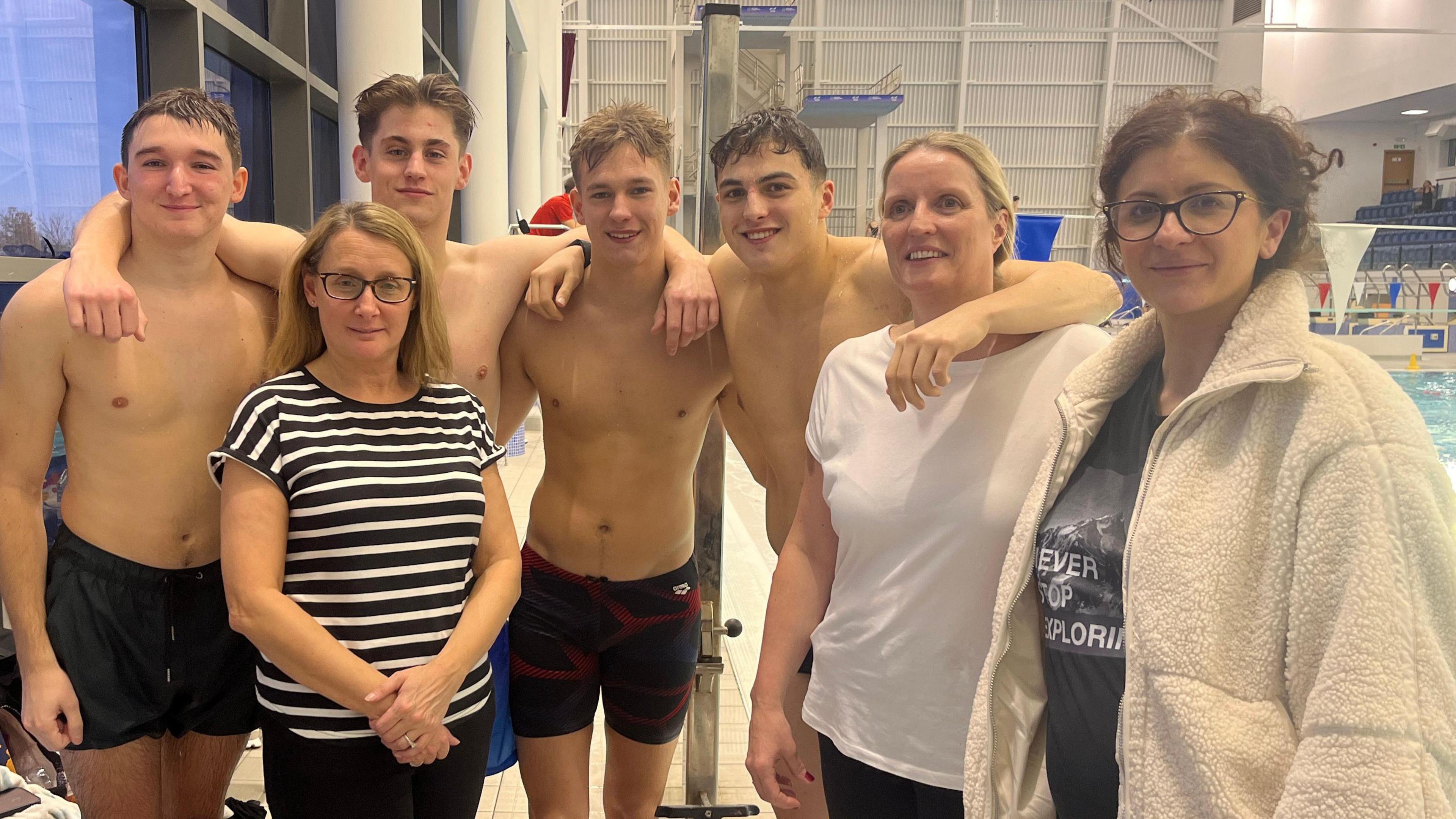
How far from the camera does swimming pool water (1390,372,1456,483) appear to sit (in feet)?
34.3

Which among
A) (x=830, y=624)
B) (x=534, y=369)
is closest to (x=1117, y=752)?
(x=830, y=624)

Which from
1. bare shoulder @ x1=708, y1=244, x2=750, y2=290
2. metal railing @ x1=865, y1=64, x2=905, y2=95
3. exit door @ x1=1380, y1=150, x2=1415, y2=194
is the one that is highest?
metal railing @ x1=865, y1=64, x2=905, y2=95

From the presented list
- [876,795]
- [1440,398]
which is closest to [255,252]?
[876,795]

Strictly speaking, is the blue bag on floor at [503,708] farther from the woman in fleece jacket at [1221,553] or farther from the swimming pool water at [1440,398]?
the swimming pool water at [1440,398]

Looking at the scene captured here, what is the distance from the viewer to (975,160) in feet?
5.43

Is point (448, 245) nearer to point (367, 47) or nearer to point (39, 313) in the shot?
point (39, 313)

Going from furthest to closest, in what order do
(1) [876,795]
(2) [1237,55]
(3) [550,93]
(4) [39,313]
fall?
(2) [1237,55], (3) [550,93], (4) [39,313], (1) [876,795]

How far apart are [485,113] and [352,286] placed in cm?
878

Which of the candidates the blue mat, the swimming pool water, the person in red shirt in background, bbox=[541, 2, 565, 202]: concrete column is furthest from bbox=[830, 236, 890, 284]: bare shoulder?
bbox=[541, 2, 565, 202]: concrete column

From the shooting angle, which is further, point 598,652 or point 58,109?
point 58,109

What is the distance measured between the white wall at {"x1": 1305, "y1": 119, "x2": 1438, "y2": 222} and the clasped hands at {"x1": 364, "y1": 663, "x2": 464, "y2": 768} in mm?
22557

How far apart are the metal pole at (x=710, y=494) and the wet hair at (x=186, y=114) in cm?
121

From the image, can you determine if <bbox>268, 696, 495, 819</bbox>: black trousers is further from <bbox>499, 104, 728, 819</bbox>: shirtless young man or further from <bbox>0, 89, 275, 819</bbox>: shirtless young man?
<bbox>499, 104, 728, 819</bbox>: shirtless young man

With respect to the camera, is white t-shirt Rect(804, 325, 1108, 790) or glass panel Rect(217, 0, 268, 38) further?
glass panel Rect(217, 0, 268, 38)
